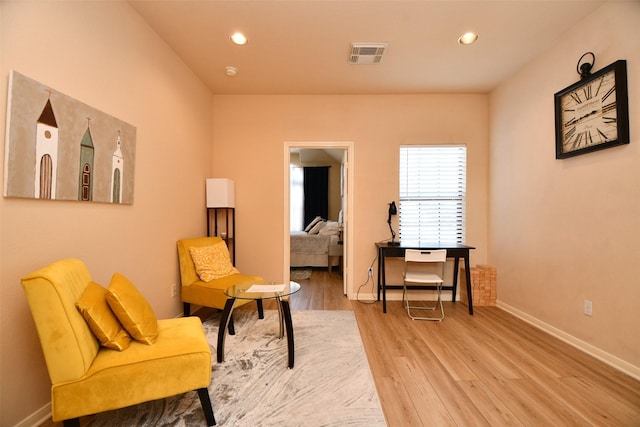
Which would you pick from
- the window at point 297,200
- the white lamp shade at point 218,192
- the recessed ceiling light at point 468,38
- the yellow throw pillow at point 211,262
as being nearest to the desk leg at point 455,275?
the recessed ceiling light at point 468,38

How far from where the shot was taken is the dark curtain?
7.73 meters

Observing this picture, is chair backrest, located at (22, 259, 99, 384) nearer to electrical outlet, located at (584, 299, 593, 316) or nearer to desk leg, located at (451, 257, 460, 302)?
electrical outlet, located at (584, 299, 593, 316)

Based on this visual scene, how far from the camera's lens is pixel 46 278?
1196mm

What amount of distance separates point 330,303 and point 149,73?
A: 3.14m

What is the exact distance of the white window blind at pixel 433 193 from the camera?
3.73m

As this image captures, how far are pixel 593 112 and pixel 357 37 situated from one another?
2.09 meters

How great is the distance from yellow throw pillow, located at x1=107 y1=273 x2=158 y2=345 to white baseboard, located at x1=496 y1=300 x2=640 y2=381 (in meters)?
3.23

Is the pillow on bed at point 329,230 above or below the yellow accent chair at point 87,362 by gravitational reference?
above

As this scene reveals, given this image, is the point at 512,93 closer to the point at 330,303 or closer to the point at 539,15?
the point at 539,15

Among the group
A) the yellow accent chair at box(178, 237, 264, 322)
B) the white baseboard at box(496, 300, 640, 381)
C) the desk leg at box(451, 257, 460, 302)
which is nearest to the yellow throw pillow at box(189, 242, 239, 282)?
the yellow accent chair at box(178, 237, 264, 322)

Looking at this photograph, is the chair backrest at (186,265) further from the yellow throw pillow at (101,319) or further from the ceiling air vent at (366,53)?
the ceiling air vent at (366,53)

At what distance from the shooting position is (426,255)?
2.96m

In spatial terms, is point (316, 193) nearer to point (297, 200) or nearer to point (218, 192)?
point (297, 200)

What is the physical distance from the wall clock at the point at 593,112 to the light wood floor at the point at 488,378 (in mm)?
1729
